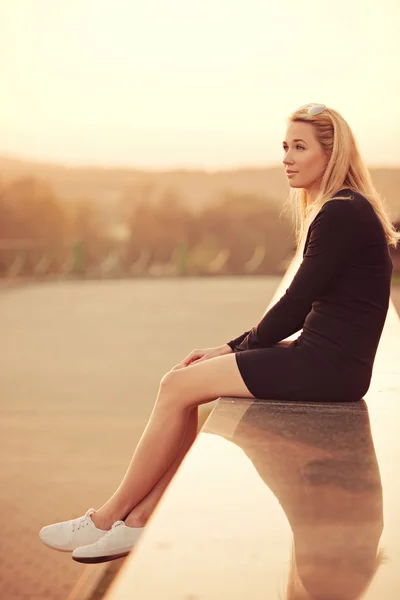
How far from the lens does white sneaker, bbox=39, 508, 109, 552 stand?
249cm

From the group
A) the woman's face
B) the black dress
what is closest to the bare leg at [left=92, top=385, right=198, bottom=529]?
the black dress

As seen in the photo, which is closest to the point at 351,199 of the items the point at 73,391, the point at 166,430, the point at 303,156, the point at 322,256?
the point at 322,256

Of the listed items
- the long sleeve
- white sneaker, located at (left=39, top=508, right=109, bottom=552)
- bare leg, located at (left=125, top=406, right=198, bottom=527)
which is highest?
the long sleeve

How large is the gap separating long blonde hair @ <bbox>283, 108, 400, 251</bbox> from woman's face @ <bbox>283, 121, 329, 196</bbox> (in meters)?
0.02

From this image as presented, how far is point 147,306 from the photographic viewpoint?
13.1m

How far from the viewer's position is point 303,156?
2766 millimetres

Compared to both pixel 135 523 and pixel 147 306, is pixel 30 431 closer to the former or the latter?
pixel 135 523

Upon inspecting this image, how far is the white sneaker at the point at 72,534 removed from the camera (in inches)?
98.1

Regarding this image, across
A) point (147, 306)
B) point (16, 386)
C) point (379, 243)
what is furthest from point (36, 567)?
point (147, 306)

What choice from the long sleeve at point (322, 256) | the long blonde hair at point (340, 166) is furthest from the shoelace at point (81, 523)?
the long blonde hair at point (340, 166)

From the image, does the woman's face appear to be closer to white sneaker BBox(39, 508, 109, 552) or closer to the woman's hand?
the woman's hand

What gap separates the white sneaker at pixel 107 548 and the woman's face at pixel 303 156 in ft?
4.13

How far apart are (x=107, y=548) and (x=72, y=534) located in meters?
0.14

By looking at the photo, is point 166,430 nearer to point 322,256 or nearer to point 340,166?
point 322,256
